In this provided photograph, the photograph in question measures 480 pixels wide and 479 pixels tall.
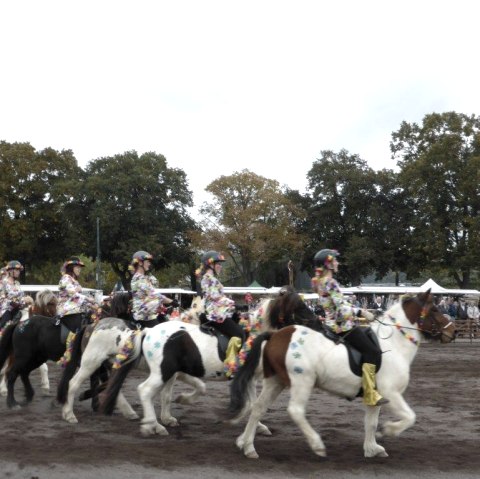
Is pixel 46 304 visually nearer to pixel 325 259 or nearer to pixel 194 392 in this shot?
pixel 194 392

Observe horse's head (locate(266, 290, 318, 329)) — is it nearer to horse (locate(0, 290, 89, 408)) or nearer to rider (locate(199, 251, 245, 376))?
rider (locate(199, 251, 245, 376))

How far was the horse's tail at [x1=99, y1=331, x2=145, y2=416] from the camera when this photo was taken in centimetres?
1015

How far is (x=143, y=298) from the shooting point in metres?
11.9

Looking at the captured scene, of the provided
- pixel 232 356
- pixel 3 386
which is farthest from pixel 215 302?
pixel 3 386

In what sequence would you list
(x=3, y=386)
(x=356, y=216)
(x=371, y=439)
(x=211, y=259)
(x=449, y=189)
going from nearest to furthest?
(x=371, y=439)
(x=211, y=259)
(x=3, y=386)
(x=449, y=189)
(x=356, y=216)

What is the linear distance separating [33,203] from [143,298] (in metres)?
48.5

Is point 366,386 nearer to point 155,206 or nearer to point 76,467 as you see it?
point 76,467

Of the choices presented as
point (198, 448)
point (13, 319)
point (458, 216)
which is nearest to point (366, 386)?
point (198, 448)

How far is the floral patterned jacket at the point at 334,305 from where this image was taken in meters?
9.08

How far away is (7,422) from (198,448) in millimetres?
3674

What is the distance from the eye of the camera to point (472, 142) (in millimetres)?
50938

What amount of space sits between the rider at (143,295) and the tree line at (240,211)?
42.3 meters

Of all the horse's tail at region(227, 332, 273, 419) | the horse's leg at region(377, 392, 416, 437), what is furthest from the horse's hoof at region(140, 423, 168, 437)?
the horse's leg at region(377, 392, 416, 437)

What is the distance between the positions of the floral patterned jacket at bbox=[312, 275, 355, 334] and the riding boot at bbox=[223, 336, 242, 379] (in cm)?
178
